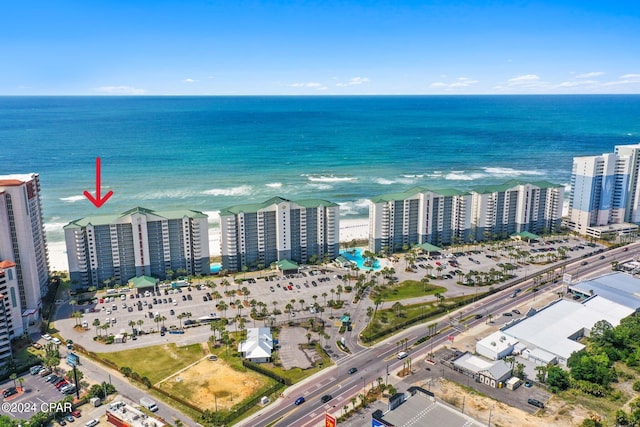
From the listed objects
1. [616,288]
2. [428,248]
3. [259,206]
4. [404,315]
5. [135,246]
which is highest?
[259,206]

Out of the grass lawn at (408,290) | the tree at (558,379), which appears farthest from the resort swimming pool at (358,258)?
the tree at (558,379)

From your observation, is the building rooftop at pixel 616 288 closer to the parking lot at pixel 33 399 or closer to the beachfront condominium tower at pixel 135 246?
the beachfront condominium tower at pixel 135 246

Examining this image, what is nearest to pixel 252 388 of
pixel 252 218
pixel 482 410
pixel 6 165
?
pixel 482 410

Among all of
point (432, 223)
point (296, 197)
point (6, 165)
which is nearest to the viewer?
point (432, 223)

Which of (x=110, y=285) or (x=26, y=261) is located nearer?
(x=26, y=261)

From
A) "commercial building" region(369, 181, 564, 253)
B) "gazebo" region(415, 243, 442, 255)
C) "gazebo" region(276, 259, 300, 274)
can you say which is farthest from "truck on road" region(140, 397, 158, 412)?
"gazebo" region(415, 243, 442, 255)

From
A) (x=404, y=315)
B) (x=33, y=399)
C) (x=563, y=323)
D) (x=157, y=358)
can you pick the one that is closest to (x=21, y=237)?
(x=33, y=399)

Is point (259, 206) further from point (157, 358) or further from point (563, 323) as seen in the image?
point (563, 323)

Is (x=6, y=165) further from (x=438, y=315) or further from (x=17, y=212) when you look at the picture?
(x=438, y=315)
